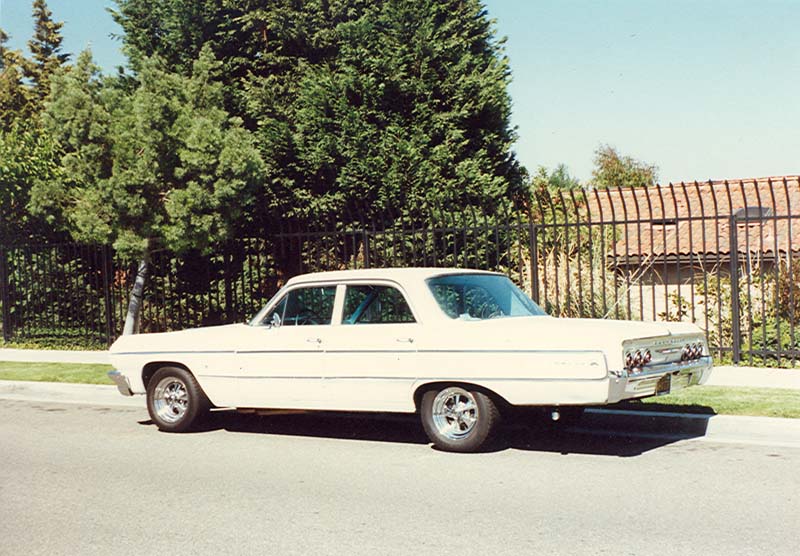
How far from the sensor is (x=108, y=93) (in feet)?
54.4

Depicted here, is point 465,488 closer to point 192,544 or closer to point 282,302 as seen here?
point 192,544

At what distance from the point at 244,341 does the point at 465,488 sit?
10.6ft

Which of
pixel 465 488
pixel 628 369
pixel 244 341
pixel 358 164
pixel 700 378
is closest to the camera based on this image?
pixel 465 488

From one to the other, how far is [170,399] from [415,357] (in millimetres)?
3060

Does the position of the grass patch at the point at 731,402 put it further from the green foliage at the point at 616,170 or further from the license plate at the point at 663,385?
the green foliage at the point at 616,170

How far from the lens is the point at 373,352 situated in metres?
8.05

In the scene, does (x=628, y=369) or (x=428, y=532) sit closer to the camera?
(x=428, y=532)

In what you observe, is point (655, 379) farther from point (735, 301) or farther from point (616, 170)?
point (616, 170)

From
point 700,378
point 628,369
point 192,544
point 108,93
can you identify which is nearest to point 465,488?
point 628,369

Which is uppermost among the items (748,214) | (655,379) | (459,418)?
(748,214)

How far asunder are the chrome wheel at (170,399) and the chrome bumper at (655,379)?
4.50m

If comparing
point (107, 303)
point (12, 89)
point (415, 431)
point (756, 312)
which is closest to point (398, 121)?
point (107, 303)

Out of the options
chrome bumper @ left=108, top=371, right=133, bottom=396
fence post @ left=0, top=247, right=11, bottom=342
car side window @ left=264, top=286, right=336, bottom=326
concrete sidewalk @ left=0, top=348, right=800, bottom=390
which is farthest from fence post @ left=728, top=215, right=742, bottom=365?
fence post @ left=0, top=247, right=11, bottom=342

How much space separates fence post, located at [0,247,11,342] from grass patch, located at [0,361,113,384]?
481cm
